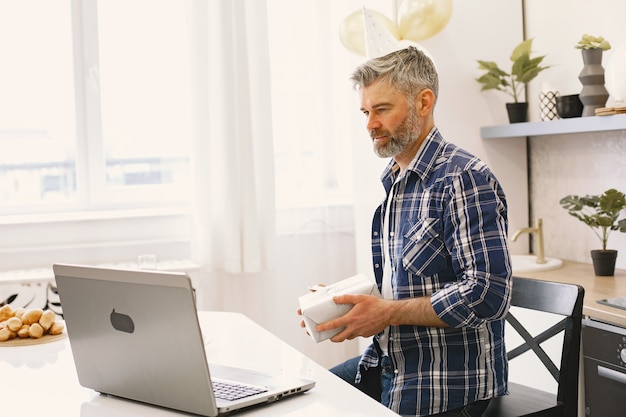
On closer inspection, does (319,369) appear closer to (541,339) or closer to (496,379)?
(496,379)

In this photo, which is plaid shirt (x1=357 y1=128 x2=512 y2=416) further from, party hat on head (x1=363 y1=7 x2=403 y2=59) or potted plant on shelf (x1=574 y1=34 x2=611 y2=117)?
potted plant on shelf (x1=574 y1=34 x2=611 y2=117)

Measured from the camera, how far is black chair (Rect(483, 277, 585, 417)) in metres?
1.94

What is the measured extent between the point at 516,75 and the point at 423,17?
1.62 feet

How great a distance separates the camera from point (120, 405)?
1.51m

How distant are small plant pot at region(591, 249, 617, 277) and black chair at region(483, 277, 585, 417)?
0.76m

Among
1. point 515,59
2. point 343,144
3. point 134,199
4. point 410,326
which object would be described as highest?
point 515,59

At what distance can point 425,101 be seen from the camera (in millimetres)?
1937

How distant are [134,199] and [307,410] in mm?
2273

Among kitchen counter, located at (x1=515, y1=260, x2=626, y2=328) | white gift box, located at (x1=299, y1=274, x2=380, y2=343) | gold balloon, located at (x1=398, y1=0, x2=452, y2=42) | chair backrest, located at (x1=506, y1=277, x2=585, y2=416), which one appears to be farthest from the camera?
gold balloon, located at (x1=398, y1=0, x2=452, y2=42)

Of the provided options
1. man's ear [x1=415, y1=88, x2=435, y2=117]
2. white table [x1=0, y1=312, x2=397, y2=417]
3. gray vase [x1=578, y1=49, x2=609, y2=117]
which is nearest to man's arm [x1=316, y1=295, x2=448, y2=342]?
white table [x1=0, y1=312, x2=397, y2=417]

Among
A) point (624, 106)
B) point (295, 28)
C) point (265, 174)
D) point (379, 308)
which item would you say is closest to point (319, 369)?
point (379, 308)

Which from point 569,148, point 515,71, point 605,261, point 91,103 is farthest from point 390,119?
point 91,103

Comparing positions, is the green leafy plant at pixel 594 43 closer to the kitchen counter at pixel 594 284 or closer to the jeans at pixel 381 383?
the kitchen counter at pixel 594 284

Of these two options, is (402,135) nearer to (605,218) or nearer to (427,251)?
(427,251)
